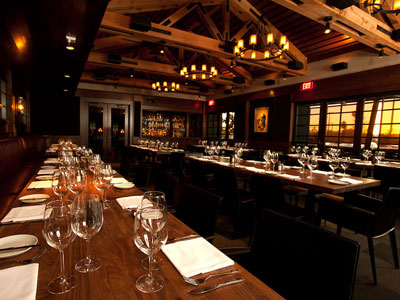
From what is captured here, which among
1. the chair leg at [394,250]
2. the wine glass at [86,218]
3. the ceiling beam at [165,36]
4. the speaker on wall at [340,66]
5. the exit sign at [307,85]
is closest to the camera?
the wine glass at [86,218]

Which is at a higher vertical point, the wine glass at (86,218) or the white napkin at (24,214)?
the wine glass at (86,218)

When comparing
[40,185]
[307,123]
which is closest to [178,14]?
[307,123]

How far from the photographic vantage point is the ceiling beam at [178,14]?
5.89 m

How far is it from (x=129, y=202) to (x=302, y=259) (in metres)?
1.07

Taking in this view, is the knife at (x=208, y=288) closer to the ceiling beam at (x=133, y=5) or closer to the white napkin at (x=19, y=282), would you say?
the white napkin at (x=19, y=282)

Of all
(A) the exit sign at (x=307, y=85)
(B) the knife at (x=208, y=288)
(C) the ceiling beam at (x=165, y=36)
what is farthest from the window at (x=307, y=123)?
(B) the knife at (x=208, y=288)

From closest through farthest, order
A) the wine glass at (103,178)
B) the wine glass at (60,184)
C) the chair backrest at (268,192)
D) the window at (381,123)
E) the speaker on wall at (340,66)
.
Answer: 1. the wine glass at (60,184)
2. the wine glass at (103,178)
3. the chair backrest at (268,192)
4. the window at (381,123)
5. the speaker on wall at (340,66)

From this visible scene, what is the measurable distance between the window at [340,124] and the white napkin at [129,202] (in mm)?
7308

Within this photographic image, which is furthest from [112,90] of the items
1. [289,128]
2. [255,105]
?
[289,128]

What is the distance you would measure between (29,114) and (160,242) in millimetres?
11777

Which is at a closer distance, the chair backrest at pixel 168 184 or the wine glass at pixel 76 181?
the wine glass at pixel 76 181

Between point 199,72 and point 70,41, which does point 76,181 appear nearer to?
point 70,41

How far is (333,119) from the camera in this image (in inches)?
296

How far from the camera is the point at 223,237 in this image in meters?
3.01
